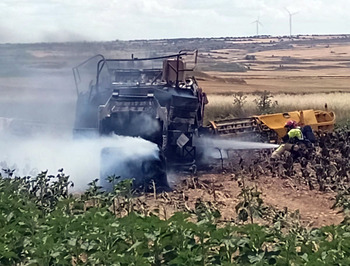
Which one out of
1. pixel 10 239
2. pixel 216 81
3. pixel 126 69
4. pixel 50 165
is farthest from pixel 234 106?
pixel 216 81

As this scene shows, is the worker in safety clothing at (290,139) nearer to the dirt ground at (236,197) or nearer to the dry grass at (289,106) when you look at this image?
the dirt ground at (236,197)

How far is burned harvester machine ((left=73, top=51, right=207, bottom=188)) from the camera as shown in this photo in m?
16.6

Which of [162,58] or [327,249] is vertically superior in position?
[162,58]

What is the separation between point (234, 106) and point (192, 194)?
14.8 metres

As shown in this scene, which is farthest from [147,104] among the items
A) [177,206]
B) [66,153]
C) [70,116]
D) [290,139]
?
[70,116]

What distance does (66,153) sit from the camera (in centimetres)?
1759

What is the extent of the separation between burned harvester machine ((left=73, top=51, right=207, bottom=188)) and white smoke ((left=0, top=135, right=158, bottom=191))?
296 mm

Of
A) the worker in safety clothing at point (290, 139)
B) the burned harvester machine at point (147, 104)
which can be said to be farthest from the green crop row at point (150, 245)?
the worker in safety clothing at point (290, 139)

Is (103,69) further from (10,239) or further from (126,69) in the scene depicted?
(10,239)

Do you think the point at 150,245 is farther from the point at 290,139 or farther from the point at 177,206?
the point at 290,139

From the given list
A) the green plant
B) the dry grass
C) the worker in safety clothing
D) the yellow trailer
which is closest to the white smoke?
the green plant

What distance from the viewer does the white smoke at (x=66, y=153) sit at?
16375mm

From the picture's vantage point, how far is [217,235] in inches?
307

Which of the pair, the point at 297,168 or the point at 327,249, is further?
the point at 297,168
